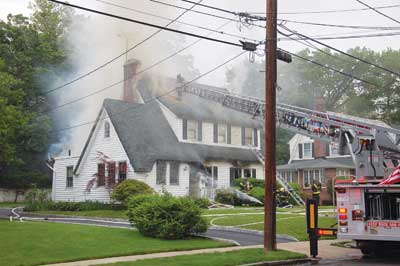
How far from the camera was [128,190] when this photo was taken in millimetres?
27312

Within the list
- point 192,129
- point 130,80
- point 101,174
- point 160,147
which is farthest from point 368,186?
point 130,80

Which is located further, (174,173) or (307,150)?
(307,150)

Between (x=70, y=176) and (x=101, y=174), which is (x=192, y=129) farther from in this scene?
(x=70, y=176)

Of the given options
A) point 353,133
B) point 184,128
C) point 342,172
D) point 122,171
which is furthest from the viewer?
point 342,172

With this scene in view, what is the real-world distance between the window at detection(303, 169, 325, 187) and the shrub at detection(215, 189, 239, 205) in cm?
1096

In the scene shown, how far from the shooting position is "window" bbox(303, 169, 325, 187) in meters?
40.5

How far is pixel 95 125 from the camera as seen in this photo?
32688mm

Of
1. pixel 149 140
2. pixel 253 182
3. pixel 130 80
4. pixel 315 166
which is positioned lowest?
pixel 253 182

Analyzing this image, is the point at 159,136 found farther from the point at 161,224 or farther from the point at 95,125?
the point at 161,224

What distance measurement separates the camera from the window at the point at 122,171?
98.1 ft

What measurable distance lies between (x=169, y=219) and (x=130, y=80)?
2227cm

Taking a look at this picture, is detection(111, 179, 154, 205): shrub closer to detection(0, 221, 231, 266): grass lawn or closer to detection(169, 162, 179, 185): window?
detection(169, 162, 179, 185): window

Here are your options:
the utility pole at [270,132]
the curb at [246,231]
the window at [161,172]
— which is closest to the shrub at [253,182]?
the window at [161,172]

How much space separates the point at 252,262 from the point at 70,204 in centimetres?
2035
